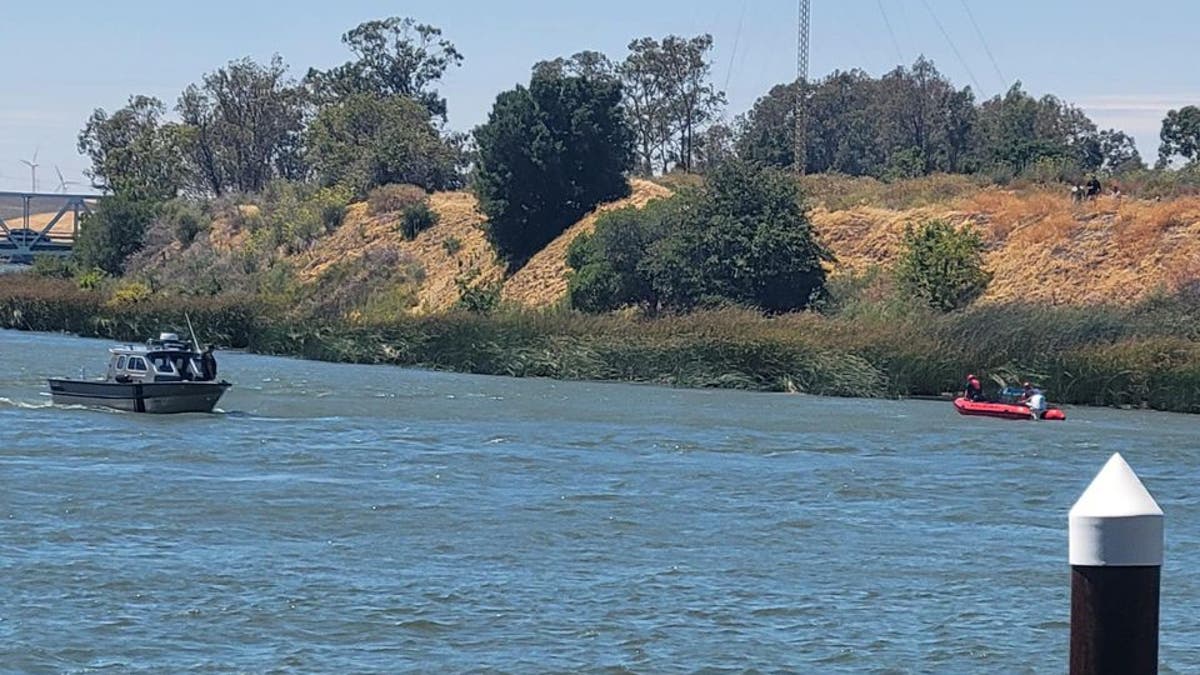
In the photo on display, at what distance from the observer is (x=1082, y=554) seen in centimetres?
543

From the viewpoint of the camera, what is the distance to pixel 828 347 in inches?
1905

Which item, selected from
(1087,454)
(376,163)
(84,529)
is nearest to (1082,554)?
(84,529)

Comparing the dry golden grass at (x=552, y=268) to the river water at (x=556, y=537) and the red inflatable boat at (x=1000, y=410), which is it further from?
the red inflatable boat at (x=1000, y=410)

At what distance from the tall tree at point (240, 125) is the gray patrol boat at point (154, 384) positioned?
8052 centimetres

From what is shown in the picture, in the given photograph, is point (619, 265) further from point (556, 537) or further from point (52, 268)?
point (556, 537)

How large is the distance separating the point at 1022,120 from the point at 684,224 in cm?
4090

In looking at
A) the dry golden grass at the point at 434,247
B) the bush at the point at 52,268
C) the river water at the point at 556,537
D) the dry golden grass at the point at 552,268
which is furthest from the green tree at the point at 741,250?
the bush at the point at 52,268

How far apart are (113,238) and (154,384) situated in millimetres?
59134

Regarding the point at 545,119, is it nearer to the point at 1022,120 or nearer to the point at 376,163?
the point at 376,163

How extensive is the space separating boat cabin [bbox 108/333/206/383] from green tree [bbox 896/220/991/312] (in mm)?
27168

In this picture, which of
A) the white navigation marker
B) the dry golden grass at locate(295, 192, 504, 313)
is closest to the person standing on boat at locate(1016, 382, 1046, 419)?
the white navigation marker

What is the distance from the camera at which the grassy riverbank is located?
4506 centimetres

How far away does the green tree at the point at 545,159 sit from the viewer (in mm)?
77625

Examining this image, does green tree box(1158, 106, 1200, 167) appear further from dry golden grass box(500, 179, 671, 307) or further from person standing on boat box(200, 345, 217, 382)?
person standing on boat box(200, 345, 217, 382)
